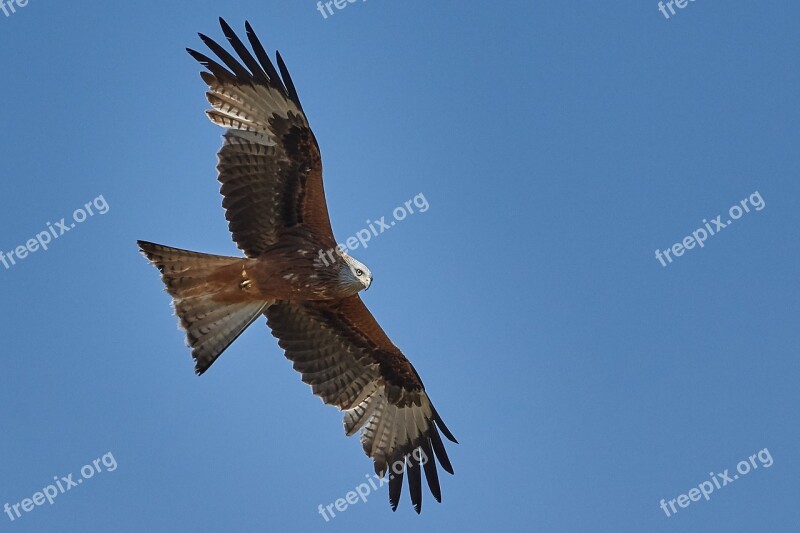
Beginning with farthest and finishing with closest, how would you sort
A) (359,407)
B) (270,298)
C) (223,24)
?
(359,407)
(270,298)
(223,24)

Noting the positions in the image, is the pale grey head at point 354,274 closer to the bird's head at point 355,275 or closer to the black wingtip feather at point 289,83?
the bird's head at point 355,275

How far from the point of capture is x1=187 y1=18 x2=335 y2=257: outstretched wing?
12.2m

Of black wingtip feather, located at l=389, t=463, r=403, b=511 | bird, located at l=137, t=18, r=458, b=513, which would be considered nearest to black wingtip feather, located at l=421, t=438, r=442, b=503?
black wingtip feather, located at l=389, t=463, r=403, b=511

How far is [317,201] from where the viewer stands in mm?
12344

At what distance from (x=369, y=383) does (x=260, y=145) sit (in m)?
3.24

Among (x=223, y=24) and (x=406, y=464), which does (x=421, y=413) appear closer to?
(x=406, y=464)

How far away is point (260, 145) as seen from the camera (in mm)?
12289

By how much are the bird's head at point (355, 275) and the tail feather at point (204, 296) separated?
3.67 feet

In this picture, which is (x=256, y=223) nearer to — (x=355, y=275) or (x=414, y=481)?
(x=355, y=275)

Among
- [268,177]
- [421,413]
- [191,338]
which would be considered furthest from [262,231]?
[421,413]

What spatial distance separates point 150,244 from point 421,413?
12.6ft

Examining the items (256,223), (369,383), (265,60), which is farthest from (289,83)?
(369,383)

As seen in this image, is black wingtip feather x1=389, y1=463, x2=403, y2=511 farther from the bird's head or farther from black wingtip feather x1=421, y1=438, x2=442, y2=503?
the bird's head

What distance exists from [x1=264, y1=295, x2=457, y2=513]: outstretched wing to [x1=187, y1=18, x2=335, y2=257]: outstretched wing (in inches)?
52.0
